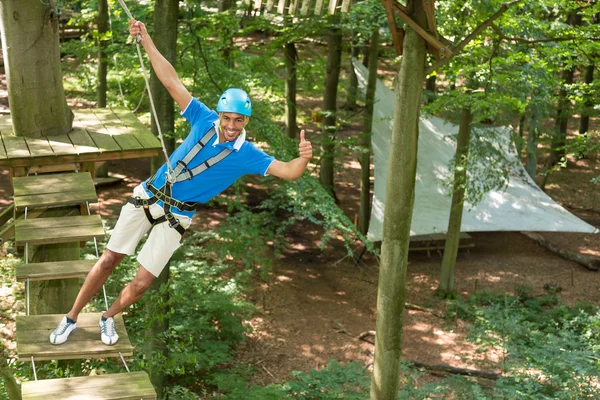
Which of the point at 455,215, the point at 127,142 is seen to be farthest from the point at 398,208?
the point at 455,215

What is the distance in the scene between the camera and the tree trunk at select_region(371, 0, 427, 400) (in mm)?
4391

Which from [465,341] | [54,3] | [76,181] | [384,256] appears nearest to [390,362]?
[384,256]

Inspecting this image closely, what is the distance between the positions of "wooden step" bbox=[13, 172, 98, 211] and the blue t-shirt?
1291 mm

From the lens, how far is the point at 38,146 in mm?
5246

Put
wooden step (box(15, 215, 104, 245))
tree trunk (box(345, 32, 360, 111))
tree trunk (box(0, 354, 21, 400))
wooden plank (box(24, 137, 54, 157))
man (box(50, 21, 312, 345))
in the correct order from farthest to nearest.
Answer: tree trunk (box(345, 32, 360, 111)) < wooden plank (box(24, 137, 54, 157)) < wooden step (box(15, 215, 104, 245)) < man (box(50, 21, 312, 345)) < tree trunk (box(0, 354, 21, 400))

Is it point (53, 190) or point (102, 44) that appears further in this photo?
point (102, 44)

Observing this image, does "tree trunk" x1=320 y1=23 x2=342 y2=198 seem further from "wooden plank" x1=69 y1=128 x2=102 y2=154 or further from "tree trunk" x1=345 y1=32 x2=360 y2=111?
"wooden plank" x1=69 y1=128 x2=102 y2=154

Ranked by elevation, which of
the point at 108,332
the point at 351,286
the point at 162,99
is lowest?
the point at 351,286

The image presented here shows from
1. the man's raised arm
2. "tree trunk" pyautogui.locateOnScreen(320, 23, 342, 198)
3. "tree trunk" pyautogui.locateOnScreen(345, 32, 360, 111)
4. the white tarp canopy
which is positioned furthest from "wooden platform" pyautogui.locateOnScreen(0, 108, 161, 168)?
"tree trunk" pyautogui.locateOnScreen(345, 32, 360, 111)

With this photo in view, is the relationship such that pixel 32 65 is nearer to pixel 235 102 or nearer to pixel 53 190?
pixel 53 190

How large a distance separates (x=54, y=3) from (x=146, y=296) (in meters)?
2.79

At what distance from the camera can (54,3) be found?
511 centimetres

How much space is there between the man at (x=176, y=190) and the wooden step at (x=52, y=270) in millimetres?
487

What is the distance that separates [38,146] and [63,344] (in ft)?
6.48
